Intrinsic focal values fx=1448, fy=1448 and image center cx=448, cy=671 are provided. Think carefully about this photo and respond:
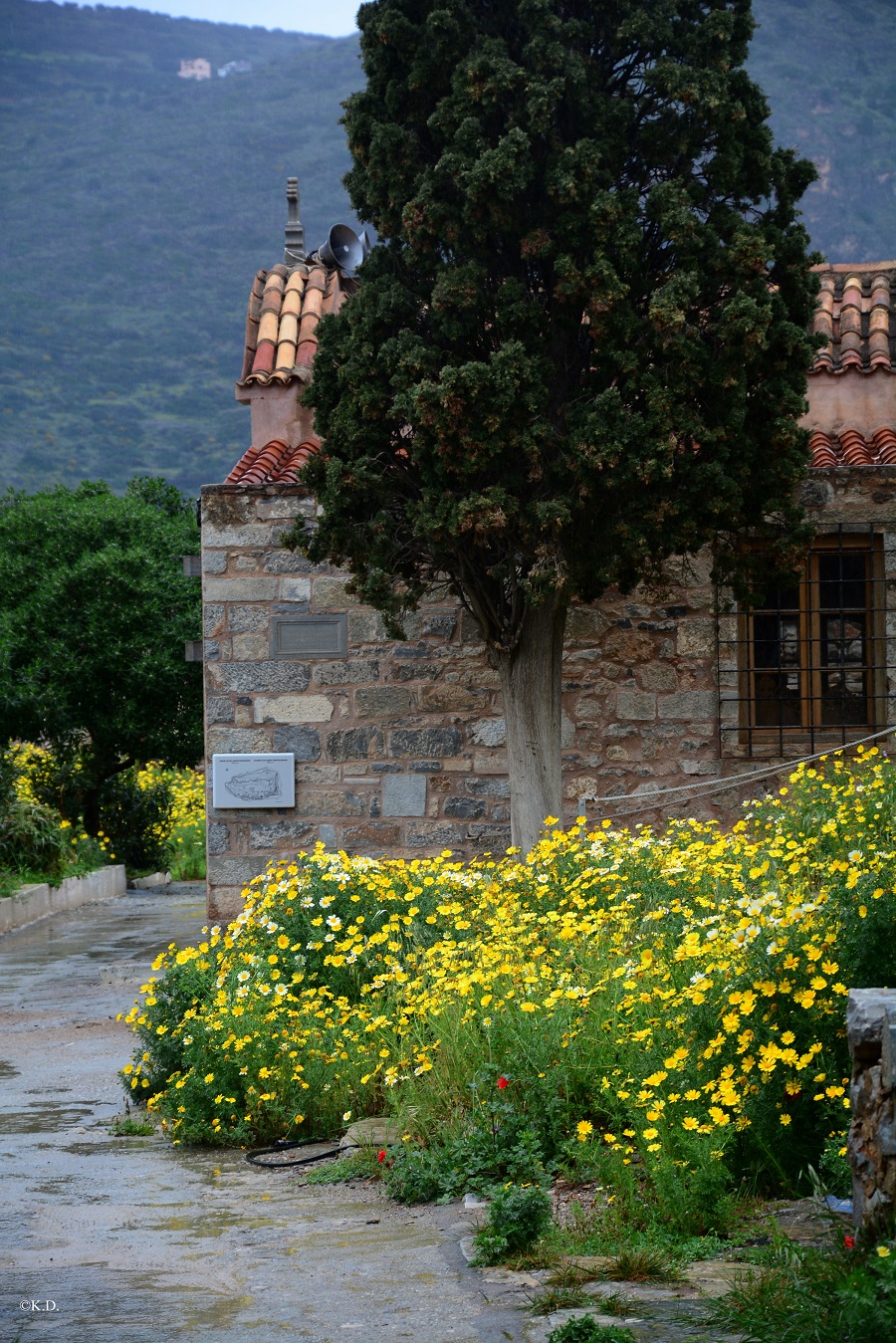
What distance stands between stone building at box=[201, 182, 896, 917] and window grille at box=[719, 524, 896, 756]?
0.01 metres

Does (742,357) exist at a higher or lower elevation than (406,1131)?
higher

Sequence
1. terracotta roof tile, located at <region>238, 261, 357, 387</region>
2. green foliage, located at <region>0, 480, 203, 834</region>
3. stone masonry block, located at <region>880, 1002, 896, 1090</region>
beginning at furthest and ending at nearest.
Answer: green foliage, located at <region>0, 480, 203, 834</region> < terracotta roof tile, located at <region>238, 261, 357, 387</region> < stone masonry block, located at <region>880, 1002, 896, 1090</region>

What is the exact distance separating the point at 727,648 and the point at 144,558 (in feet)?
36.0

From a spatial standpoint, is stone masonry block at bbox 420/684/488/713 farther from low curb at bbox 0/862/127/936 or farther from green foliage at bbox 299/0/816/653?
low curb at bbox 0/862/127/936

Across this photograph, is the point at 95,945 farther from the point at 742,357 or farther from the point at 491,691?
the point at 742,357

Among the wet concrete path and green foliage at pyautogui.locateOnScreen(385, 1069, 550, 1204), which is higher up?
green foliage at pyautogui.locateOnScreen(385, 1069, 550, 1204)

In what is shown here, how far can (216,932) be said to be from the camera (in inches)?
277

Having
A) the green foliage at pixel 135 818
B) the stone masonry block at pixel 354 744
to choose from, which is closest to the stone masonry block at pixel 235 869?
the stone masonry block at pixel 354 744

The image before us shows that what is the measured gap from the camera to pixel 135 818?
70.6 ft

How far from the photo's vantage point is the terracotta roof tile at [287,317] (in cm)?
1155

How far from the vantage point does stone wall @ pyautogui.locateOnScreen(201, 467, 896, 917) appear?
9.79 meters

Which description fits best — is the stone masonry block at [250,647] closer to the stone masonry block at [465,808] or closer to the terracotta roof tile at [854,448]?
the stone masonry block at [465,808]

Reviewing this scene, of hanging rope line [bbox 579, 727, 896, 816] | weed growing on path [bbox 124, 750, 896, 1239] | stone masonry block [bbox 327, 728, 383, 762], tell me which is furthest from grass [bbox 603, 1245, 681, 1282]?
stone masonry block [bbox 327, 728, 383, 762]

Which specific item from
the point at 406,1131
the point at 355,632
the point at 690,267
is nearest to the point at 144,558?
the point at 355,632
